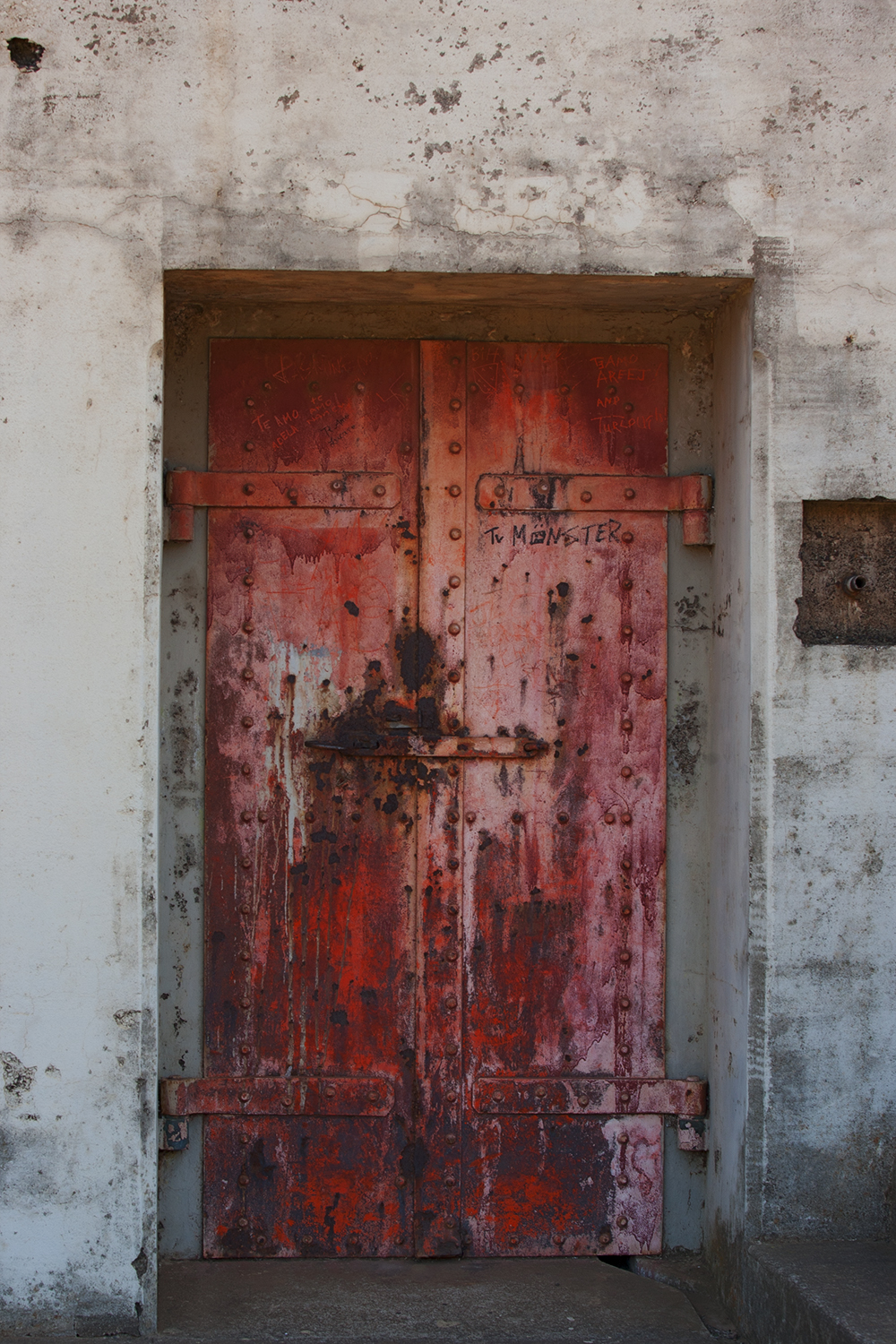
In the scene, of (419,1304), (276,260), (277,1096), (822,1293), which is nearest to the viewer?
(822,1293)

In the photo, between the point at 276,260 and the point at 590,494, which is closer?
the point at 276,260

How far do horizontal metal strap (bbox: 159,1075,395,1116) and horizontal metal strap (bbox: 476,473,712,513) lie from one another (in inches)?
63.4

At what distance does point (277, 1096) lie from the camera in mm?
2980

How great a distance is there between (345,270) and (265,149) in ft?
1.12

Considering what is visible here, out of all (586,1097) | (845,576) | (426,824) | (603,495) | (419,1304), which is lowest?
(419,1304)

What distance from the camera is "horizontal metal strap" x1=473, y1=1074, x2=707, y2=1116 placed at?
3014 mm

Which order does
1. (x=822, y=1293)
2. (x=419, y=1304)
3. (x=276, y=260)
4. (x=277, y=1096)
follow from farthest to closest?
1. (x=277, y=1096)
2. (x=419, y=1304)
3. (x=276, y=260)
4. (x=822, y=1293)

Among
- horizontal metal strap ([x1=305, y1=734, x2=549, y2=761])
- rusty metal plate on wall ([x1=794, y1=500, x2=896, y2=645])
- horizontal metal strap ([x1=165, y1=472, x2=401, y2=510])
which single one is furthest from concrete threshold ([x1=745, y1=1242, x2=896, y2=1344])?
horizontal metal strap ([x1=165, y1=472, x2=401, y2=510])

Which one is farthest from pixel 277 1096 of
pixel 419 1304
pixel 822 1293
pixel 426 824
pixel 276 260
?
pixel 276 260

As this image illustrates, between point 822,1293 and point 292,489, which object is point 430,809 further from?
point 822,1293

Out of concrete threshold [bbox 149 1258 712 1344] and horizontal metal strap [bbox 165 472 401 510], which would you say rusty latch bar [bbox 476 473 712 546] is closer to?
horizontal metal strap [bbox 165 472 401 510]

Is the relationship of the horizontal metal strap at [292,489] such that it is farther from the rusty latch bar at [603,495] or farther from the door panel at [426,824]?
the rusty latch bar at [603,495]

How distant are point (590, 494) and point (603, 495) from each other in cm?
4

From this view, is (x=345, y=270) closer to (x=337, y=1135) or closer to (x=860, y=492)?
(x=860, y=492)
